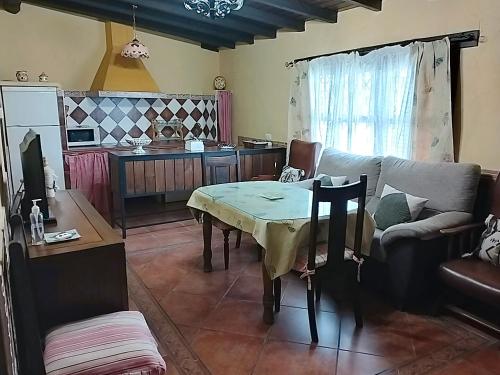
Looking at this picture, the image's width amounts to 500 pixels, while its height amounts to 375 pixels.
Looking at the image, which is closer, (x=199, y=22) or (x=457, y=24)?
(x=457, y=24)

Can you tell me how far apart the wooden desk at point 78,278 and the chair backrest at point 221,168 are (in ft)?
9.61

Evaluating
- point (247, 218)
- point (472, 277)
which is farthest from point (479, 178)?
point (247, 218)

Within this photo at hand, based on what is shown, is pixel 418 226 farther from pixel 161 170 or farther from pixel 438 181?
pixel 161 170

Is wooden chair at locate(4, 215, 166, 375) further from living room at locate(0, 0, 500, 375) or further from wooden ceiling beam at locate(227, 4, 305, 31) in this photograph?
wooden ceiling beam at locate(227, 4, 305, 31)

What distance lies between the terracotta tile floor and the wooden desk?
72 cm

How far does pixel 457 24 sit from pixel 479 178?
4.01ft

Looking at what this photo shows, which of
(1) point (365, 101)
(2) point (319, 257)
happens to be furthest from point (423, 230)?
(1) point (365, 101)

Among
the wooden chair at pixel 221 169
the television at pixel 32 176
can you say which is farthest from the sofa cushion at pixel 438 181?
the television at pixel 32 176

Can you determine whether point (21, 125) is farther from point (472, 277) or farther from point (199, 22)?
point (472, 277)

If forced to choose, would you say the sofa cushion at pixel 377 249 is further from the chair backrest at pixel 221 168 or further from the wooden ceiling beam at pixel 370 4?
the chair backrest at pixel 221 168

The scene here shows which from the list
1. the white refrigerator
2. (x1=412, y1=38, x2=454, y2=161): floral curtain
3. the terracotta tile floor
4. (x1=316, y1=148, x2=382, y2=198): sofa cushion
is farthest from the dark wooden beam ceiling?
the terracotta tile floor

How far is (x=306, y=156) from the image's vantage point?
14.8 ft

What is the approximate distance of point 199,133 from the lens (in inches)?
253

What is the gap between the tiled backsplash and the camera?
217 inches
